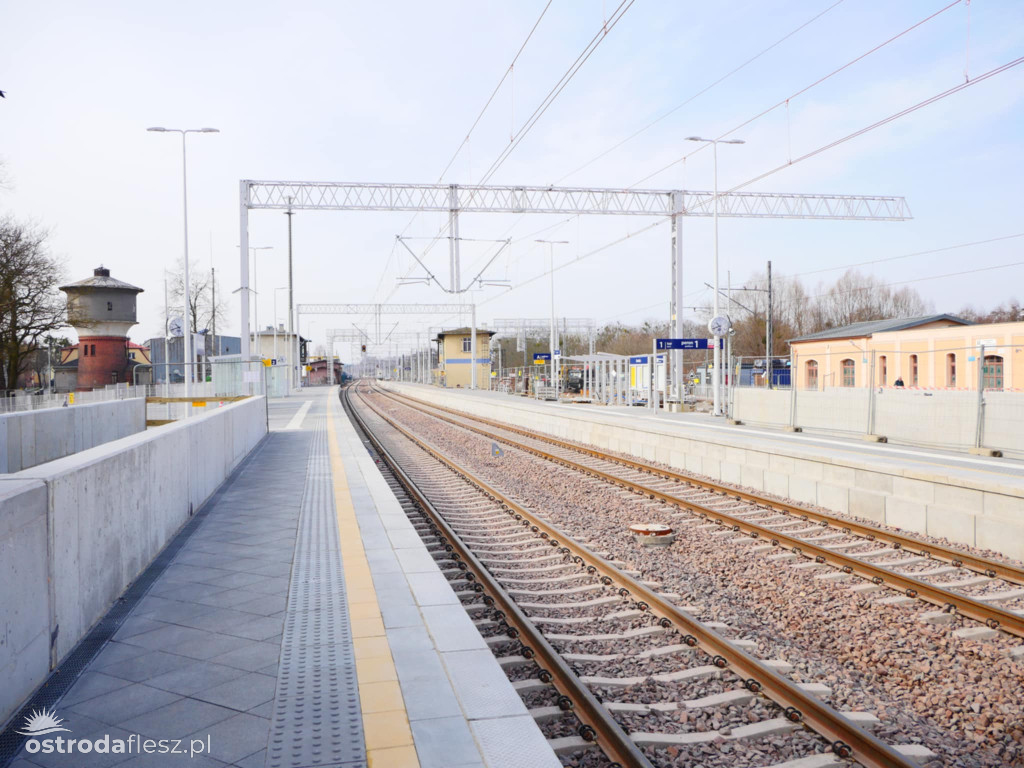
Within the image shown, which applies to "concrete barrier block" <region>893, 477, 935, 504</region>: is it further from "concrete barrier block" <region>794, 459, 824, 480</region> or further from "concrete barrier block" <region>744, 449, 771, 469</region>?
"concrete barrier block" <region>744, 449, 771, 469</region>

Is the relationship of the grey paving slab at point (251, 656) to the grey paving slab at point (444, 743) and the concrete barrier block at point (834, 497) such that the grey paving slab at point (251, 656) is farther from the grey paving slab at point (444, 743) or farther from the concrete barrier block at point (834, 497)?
the concrete barrier block at point (834, 497)

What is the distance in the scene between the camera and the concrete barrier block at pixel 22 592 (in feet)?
11.7

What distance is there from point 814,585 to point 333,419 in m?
22.5

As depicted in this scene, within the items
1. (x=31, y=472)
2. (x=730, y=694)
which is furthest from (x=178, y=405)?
(x=730, y=694)

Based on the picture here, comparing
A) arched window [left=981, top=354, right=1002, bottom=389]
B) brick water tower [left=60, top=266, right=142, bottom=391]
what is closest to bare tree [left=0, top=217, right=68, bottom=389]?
brick water tower [left=60, top=266, right=142, bottom=391]

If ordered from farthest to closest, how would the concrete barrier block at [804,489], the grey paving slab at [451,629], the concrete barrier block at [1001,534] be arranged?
the concrete barrier block at [804,489] → the concrete barrier block at [1001,534] → the grey paving slab at [451,629]

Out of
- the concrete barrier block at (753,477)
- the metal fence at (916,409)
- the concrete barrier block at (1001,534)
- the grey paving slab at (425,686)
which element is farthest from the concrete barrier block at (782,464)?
the grey paving slab at (425,686)

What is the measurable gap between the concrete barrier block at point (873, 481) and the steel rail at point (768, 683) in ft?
14.9

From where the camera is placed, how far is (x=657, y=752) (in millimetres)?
3900

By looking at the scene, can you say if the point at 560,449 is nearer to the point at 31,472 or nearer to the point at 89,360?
the point at 31,472

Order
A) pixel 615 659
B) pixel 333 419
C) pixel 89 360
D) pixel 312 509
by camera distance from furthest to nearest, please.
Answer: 1. pixel 89 360
2. pixel 333 419
3. pixel 312 509
4. pixel 615 659

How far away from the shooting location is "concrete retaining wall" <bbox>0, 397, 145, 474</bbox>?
1301 centimetres

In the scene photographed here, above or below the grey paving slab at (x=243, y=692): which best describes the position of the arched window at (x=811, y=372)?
above

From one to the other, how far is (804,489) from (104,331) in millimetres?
55593
